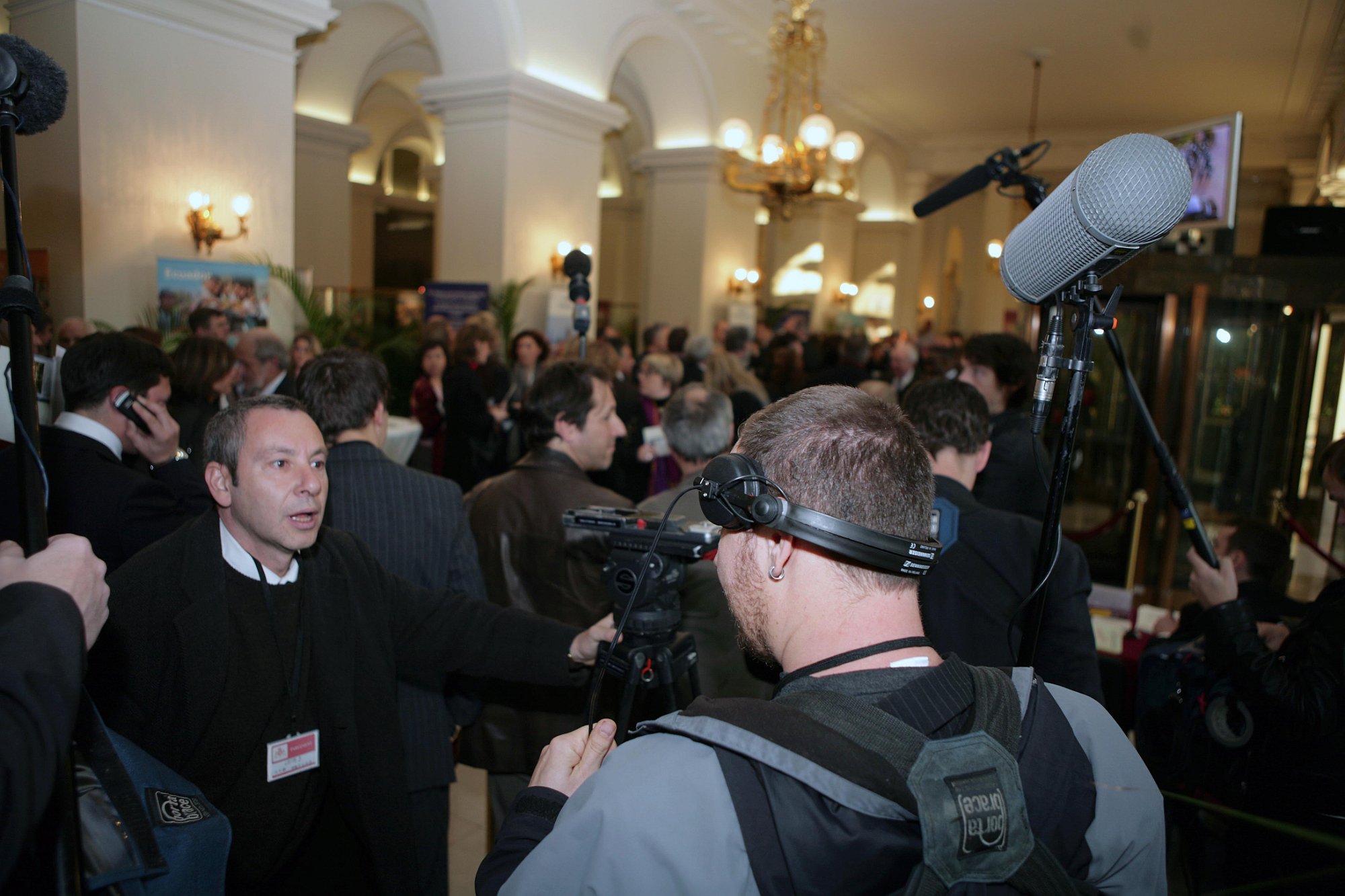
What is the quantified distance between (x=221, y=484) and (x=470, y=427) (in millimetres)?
3794

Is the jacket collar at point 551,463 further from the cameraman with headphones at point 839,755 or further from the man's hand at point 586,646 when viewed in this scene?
the cameraman with headphones at point 839,755

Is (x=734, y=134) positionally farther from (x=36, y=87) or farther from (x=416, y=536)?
(x=36, y=87)

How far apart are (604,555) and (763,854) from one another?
5.40 feet

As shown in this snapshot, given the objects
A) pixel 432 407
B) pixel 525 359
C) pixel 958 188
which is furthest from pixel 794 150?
pixel 958 188

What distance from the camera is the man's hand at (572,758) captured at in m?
1.16

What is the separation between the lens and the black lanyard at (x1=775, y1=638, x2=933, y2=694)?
40.7 inches

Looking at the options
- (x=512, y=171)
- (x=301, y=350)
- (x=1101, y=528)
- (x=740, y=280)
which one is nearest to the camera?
(x=1101, y=528)

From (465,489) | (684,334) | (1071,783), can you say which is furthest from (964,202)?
(1071,783)

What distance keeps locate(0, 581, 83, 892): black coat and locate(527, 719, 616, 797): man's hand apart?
1.79 ft

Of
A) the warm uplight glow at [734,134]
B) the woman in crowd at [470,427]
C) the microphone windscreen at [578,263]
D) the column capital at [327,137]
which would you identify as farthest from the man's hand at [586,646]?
the column capital at [327,137]

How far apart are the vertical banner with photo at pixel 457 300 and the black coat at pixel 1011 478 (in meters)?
5.88

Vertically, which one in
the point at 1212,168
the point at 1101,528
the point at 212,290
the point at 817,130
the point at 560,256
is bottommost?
the point at 1101,528

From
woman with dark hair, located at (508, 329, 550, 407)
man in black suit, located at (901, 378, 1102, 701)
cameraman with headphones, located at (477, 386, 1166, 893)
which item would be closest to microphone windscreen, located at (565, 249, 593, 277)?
man in black suit, located at (901, 378, 1102, 701)

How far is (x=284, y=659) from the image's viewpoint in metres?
1.79
